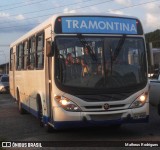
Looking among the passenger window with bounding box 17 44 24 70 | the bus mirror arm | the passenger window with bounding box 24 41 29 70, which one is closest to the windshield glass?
the bus mirror arm

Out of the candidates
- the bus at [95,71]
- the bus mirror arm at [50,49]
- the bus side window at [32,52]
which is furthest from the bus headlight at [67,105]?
the bus side window at [32,52]

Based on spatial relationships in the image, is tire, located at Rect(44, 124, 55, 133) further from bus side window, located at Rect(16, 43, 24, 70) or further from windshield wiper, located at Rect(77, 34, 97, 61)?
bus side window, located at Rect(16, 43, 24, 70)

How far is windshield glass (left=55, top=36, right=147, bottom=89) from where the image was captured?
10273mm

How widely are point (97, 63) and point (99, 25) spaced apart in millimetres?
999

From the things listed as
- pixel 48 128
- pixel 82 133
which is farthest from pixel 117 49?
pixel 48 128

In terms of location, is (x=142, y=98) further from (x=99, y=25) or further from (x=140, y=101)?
(x=99, y=25)

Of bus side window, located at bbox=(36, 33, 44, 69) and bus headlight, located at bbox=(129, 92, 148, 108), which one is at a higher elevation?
bus side window, located at bbox=(36, 33, 44, 69)

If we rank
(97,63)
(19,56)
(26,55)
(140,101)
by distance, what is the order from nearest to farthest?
1. (97,63)
2. (140,101)
3. (26,55)
4. (19,56)

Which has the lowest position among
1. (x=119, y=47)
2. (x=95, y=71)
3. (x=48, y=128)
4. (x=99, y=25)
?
(x=48, y=128)

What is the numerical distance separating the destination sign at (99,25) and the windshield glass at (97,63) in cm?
20

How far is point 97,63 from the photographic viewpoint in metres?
10.4

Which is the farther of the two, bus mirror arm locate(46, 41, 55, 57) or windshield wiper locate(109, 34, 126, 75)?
windshield wiper locate(109, 34, 126, 75)

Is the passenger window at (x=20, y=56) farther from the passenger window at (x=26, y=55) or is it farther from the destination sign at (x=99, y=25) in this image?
the destination sign at (x=99, y=25)

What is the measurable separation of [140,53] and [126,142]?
223cm
